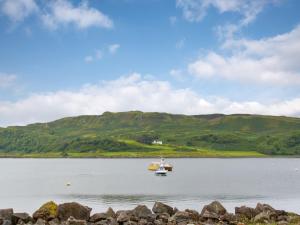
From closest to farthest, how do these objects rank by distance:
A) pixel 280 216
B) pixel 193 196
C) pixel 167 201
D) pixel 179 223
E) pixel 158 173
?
1. pixel 179 223
2. pixel 280 216
3. pixel 167 201
4. pixel 193 196
5. pixel 158 173

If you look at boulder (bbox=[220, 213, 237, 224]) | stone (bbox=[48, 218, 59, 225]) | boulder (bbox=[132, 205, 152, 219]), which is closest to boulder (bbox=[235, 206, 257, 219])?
boulder (bbox=[220, 213, 237, 224])

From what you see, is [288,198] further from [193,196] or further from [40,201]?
[40,201]

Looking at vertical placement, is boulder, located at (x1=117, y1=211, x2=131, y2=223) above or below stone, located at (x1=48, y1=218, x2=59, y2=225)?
above

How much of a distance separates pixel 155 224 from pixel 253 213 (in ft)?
32.2

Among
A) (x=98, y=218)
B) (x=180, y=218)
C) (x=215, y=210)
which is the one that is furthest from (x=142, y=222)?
(x=215, y=210)

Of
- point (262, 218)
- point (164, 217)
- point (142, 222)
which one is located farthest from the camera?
point (164, 217)

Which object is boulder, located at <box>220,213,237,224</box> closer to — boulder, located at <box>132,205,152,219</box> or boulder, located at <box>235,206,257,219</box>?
boulder, located at <box>235,206,257,219</box>

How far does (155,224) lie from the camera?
39.2 meters

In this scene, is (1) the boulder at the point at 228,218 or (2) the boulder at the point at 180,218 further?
(2) the boulder at the point at 180,218

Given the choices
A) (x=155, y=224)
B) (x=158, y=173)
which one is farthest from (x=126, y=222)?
(x=158, y=173)

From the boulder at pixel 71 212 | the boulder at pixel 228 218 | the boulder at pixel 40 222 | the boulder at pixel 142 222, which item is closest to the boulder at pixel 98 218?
the boulder at pixel 71 212

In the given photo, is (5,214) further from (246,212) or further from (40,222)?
(246,212)

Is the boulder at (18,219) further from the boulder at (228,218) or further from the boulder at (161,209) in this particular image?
the boulder at (228,218)

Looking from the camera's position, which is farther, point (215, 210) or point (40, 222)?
point (215, 210)
